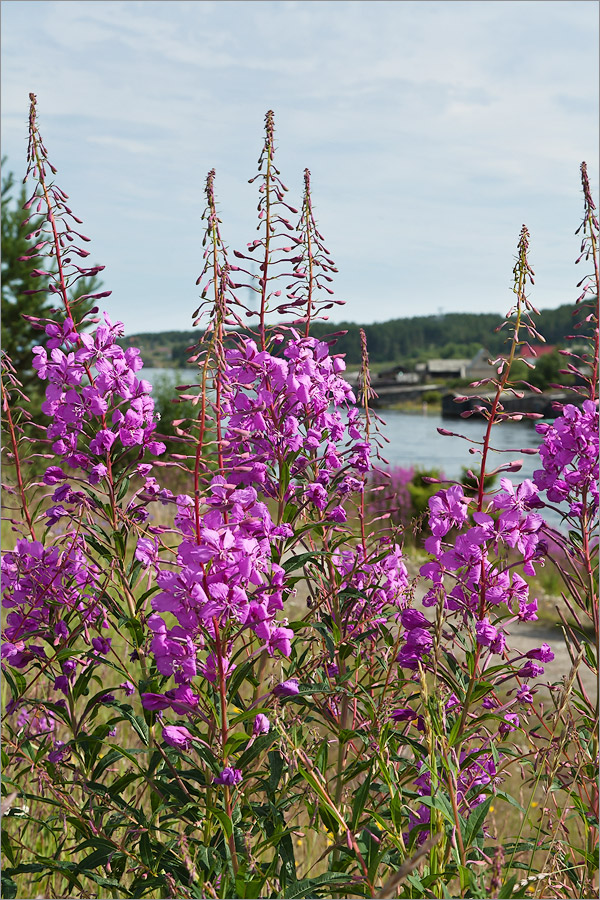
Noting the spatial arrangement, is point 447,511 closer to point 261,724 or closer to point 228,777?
point 261,724

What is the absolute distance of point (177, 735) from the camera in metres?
1.68

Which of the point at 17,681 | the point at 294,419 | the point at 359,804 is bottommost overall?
the point at 359,804

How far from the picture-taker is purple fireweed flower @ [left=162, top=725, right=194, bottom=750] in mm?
1672

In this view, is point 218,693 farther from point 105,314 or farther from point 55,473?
point 105,314

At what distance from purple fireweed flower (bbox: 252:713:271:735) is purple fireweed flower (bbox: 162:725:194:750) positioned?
0.55 feet

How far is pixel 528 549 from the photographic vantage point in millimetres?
2004

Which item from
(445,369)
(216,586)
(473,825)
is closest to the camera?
(216,586)

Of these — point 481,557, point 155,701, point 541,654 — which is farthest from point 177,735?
point 541,654

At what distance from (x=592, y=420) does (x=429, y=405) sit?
58.3 metres

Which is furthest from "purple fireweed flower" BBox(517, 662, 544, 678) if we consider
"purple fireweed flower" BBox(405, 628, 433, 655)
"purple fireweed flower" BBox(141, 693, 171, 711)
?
"purple fireweed flower" BBox(141, 693, 171, 711)

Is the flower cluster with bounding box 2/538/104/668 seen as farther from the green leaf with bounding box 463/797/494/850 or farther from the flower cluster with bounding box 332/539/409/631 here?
the green leaf with bounding box 463/797/494/850

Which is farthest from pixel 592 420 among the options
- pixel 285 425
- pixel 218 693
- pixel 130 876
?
pixel 130 876

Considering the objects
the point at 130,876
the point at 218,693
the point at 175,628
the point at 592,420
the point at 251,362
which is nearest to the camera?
the point at 175,628

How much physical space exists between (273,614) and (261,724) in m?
0.27
